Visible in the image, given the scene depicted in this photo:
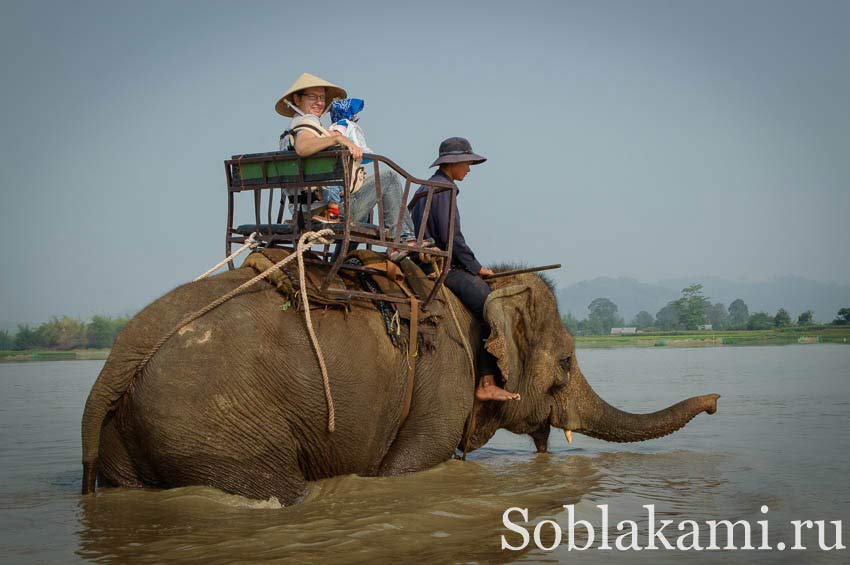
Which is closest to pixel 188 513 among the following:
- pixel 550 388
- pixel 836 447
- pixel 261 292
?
pixel 261 292

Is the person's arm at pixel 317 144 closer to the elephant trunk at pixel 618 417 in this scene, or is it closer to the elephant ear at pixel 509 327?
the elephant ear at pixel 509 327

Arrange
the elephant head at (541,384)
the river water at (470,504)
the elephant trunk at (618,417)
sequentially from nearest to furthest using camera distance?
the river water at (470,504)
the elephant head at (541,384)
the elephant trunk at (618,417)

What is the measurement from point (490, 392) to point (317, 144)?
3119 mm

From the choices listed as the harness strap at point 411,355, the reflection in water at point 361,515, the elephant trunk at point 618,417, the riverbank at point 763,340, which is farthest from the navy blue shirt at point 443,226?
the riverbank at point 763,340

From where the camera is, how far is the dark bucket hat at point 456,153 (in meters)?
9.19

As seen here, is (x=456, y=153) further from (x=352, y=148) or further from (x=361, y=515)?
(x=361, y=515)

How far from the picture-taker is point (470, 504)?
760cm

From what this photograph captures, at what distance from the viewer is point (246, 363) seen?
6645 mm

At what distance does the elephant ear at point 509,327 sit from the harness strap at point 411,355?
3.09ft

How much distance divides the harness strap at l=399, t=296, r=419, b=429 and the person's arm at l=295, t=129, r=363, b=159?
1509mm

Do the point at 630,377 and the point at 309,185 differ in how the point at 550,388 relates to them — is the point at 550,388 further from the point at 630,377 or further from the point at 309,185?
the point at 630,377

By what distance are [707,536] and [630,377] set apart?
17975 millimetres

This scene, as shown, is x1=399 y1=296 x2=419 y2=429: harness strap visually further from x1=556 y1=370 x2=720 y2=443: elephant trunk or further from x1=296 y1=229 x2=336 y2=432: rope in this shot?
x1=556 y1=370 x2=720 y2=443: elephant trunk

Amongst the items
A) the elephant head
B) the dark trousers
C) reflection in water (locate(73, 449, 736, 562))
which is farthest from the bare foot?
reflection in water (locate(73, 449, 736, 562))
